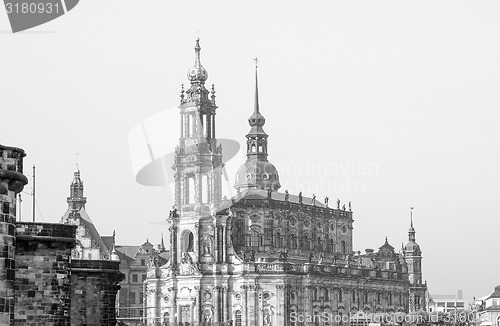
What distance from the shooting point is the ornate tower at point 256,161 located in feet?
435

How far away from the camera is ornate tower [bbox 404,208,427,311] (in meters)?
160

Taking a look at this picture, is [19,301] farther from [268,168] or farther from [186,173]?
[268,168]

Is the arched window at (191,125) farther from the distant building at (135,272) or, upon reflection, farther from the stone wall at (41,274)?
the stone wall at (41,274)

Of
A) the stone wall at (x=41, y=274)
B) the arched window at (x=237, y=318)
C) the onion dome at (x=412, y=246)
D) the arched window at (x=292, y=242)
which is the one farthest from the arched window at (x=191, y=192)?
the stone wall at (x=41, y=274)

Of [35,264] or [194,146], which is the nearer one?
[35,264]

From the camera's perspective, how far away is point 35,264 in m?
28.9

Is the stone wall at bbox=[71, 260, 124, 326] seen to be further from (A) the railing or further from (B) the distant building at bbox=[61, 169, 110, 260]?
(B) the distant building at bbox=[61, 169, 110, 260]

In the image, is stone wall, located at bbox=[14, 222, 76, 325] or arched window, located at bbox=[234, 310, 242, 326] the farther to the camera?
arched window, located at bbox=[234, 310, 242, 326]

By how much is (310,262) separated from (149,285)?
16.6m

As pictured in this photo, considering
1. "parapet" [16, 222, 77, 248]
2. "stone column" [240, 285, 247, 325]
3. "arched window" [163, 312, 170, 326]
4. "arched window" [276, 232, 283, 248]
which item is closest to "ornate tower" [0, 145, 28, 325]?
"parapet" [16, 222, 77, 248]

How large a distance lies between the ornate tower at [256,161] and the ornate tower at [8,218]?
356 ft

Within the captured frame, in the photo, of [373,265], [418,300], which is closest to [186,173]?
[373,265]

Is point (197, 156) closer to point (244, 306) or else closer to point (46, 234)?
point (244, 306)

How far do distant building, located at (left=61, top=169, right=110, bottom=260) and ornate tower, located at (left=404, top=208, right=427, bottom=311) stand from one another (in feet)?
148
